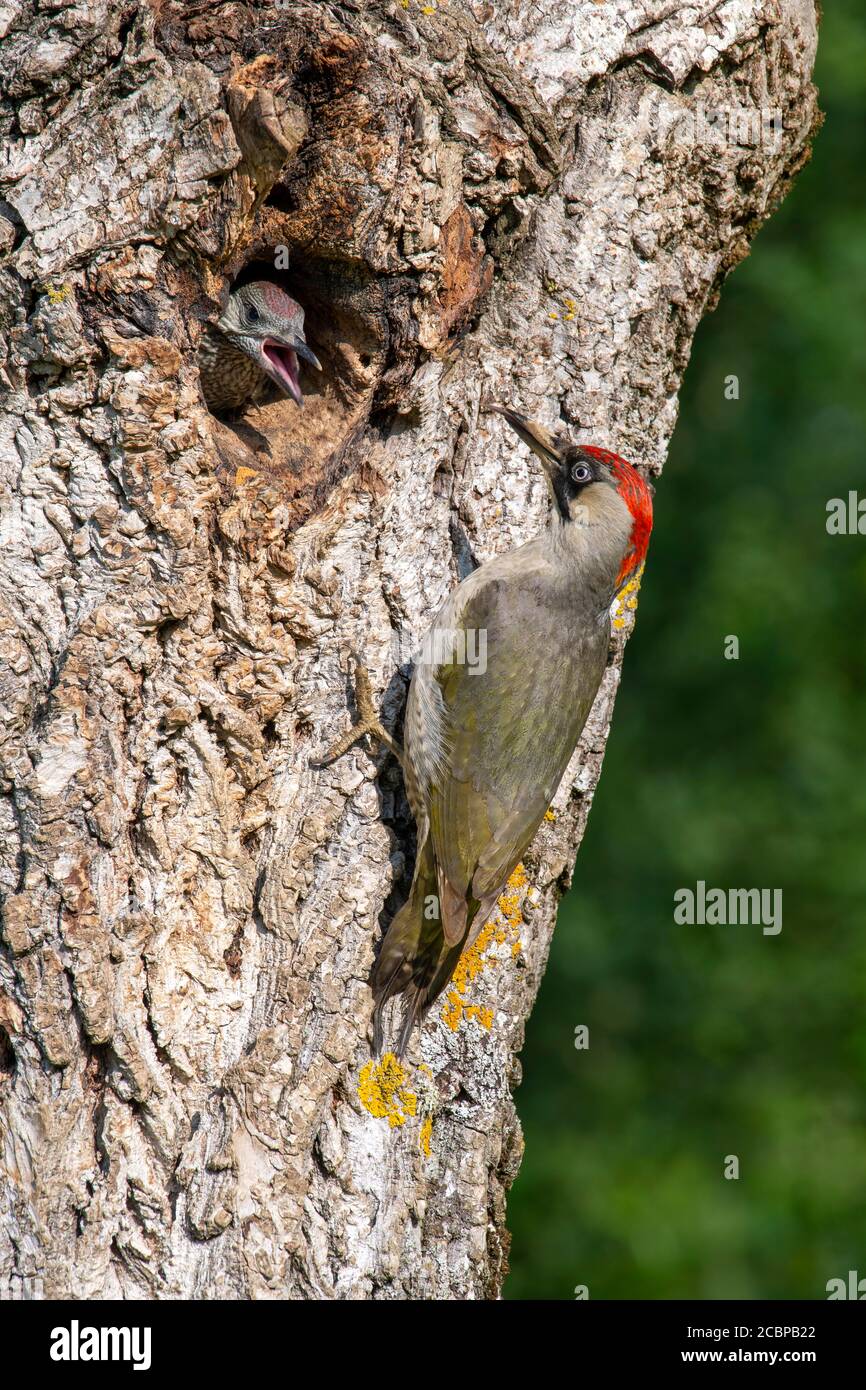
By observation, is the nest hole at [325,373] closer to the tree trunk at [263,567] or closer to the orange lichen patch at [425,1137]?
the tree trunk at [263,567]

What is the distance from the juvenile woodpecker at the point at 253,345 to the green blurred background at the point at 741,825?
3.01 metres

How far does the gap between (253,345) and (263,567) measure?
938 mm

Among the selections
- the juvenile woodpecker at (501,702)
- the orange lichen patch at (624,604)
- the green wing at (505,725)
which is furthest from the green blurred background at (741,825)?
the green wing at (505,725)

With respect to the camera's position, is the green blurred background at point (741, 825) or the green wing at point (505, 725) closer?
the green wing at point (505, 725)

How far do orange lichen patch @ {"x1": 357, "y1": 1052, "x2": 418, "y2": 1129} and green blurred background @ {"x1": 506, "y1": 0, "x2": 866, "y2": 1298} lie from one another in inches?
120

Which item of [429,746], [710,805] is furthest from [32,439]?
[710,805]

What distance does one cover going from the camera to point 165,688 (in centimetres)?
255

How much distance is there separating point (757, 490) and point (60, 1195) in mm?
4529

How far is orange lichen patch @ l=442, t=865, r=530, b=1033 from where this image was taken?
2824mm

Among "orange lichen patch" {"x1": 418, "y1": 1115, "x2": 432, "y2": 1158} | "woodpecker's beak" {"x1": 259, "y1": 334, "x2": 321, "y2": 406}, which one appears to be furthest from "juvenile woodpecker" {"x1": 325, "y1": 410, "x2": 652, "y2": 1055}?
"woodpecker's beak" {"x1": 259, "y1": 334, "x2": 321, "y2": 406}

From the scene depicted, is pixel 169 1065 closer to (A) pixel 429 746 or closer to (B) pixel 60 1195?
(B) pixel 60 1195

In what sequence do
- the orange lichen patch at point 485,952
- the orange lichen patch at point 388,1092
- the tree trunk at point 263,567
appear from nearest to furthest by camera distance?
1. the tree trunk at point 263,567
2. the orange lichen patch at point 388,1092
3. the orange lichen patch at point 485,952

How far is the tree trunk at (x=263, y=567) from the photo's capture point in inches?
95.9

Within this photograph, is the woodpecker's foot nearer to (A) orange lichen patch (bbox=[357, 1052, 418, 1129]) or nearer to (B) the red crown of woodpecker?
(A) orange lichen patch (bbox=[357, 1052, 418, 1129])
